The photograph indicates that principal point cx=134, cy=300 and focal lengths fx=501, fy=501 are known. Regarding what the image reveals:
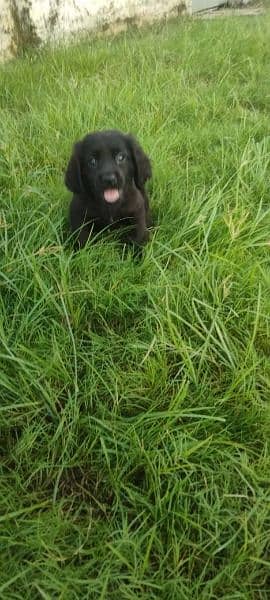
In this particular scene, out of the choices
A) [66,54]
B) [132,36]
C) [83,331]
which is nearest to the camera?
[83,331]

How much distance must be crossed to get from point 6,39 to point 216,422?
14.7 feet

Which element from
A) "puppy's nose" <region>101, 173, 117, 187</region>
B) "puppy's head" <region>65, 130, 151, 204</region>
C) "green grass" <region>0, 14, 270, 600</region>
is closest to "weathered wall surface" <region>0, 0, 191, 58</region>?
"green grass" <region>0, 14, 270, 600</region>

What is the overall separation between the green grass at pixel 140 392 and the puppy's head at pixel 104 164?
22 centimetres

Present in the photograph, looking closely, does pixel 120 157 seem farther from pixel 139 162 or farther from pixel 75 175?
pixel 75 175

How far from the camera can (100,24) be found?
5.88 metres

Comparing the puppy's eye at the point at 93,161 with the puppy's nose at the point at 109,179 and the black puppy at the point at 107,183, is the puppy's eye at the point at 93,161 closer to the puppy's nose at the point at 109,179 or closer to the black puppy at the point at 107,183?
the black puppy at the point at 107,183

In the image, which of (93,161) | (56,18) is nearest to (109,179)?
(93,161)

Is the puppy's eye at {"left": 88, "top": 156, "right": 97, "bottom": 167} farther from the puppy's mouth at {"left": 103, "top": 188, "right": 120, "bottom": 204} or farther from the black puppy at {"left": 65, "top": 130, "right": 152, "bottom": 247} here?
the puppy's mouth at {"left": 103, "top": 188, "right": 120, "bottom": 204}

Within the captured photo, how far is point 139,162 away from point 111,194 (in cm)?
25

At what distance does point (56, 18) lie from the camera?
5.17 m

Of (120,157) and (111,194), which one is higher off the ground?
(120,157)

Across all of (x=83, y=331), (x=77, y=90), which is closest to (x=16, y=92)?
(x=77, y=90)

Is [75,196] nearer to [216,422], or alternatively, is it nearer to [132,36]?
[216,422]

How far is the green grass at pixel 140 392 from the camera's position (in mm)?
1364
